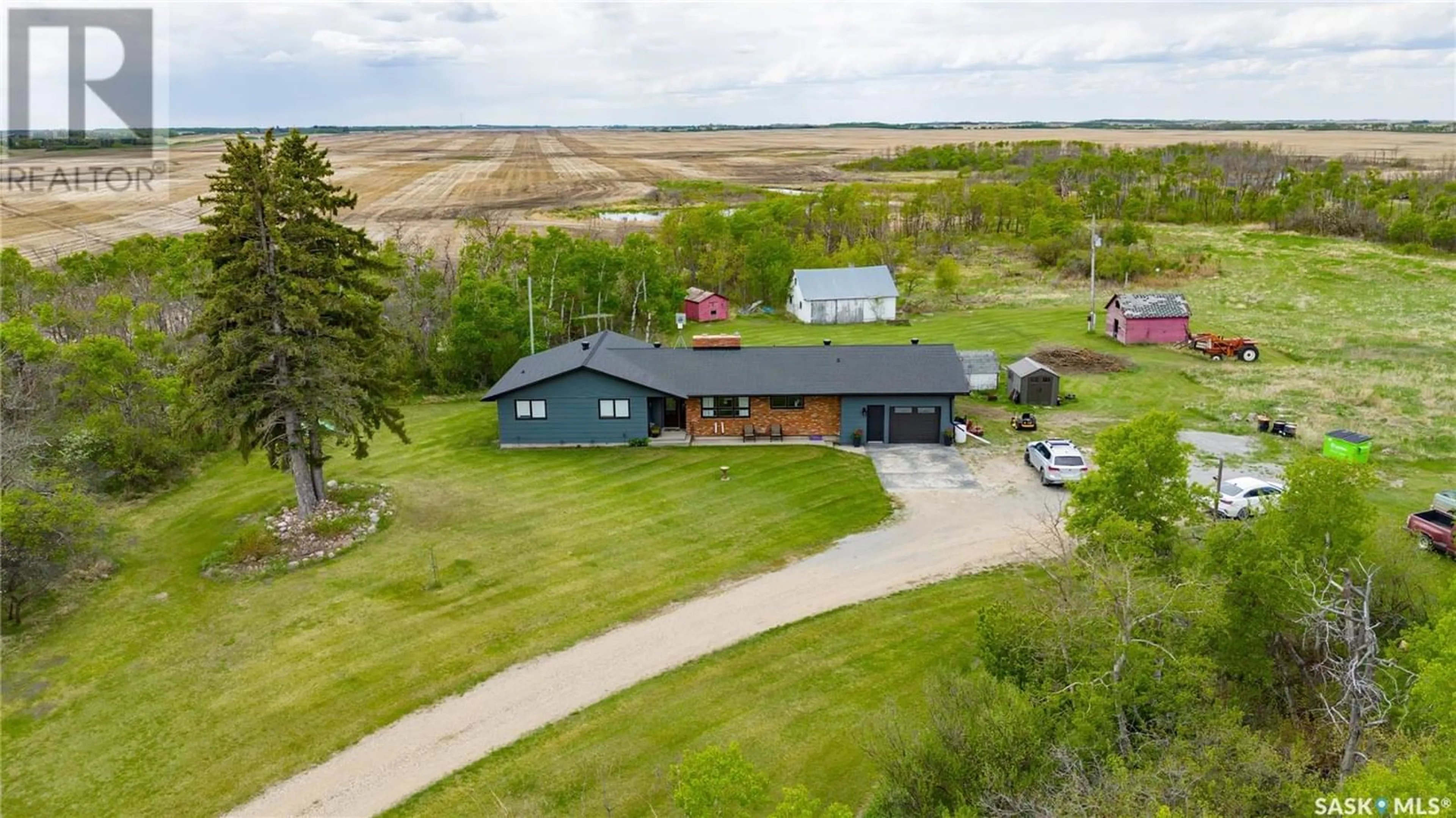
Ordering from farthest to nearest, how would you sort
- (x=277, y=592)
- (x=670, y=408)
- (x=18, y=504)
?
(x=670, y=408)
(x=277, y=592)
(x=18, y=504)

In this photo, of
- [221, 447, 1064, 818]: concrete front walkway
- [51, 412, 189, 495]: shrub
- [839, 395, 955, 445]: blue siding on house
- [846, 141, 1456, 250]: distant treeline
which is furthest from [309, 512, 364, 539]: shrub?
[846, 141, 1456, 250]: distant treeline

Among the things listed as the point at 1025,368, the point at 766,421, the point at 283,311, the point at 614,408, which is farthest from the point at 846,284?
the point at 283,311

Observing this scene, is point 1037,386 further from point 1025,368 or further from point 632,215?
point 632,215

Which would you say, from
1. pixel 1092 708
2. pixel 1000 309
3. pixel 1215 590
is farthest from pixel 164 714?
pixel 1000 309

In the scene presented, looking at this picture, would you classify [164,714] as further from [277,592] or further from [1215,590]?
[1215,590]

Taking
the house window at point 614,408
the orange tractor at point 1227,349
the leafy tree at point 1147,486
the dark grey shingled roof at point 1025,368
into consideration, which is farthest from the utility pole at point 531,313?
the orange tractor at point 1227,349

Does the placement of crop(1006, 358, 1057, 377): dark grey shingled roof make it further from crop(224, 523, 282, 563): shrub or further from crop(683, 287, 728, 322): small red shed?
crop(224, 523, 282, 563): shrub

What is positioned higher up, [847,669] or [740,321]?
[740,321]

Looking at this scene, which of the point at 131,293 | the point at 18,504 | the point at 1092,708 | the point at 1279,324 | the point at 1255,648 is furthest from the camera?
the point at 1279,324
